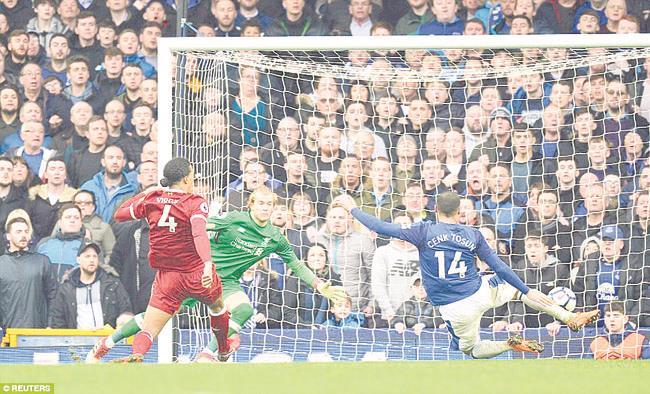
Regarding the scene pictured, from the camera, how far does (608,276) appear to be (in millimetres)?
8047

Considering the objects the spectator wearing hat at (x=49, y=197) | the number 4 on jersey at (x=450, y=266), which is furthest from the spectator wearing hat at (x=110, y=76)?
the number 4 on jersey at (x=450, y=266)

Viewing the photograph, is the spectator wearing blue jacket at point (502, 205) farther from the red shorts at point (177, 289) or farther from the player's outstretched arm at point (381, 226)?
the red shorts at point (177, 289)

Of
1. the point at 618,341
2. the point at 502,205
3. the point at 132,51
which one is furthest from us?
the point at 132,51

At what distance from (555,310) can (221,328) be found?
2.08 meters

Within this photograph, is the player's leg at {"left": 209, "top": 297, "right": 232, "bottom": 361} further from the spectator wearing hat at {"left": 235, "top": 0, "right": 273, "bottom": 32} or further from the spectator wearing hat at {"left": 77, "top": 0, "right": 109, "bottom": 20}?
the spectator wearing hat at {"left": 77, "top": 0, "right": 109, "bottom": 20}

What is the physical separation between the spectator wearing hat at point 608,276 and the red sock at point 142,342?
120 inches

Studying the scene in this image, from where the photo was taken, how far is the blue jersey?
23.5 feet

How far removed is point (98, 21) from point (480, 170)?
334 centimetres

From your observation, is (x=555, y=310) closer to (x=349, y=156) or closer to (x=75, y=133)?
(x=349, y=156)

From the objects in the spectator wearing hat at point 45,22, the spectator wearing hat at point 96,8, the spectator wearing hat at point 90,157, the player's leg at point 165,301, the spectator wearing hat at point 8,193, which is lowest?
the player's leg at point 165,301

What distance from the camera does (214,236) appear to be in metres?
7.33

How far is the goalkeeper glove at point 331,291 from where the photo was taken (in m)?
7.35

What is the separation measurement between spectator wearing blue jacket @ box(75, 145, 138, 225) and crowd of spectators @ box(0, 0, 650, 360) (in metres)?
0.01

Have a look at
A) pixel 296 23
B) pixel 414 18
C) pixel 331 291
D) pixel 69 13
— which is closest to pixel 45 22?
pixel 69 13
